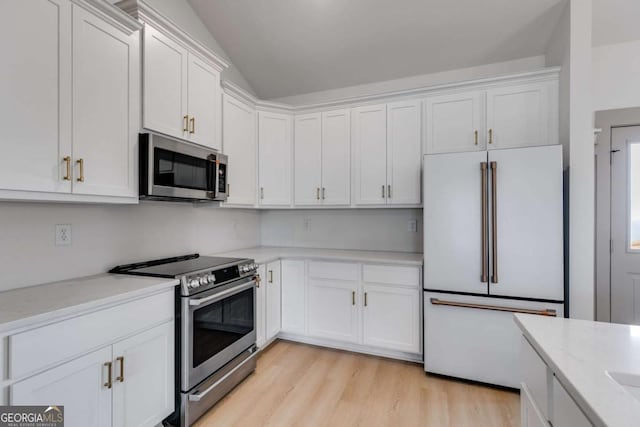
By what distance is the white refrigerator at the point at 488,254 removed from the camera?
7.19 ft

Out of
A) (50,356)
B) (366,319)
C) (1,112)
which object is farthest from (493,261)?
(1,112)

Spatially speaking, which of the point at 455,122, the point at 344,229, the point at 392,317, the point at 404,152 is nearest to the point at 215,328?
the point at 392,317

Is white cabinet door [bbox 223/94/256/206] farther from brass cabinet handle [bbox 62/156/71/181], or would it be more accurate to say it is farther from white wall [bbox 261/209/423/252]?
brass cabinet handle [bbox 62/156/71/181]

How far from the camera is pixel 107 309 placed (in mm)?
1486

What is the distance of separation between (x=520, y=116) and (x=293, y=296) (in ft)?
8.70

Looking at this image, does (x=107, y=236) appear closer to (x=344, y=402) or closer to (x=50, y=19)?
(x=50, y=19)

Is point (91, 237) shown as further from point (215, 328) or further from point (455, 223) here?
point (455, 223)

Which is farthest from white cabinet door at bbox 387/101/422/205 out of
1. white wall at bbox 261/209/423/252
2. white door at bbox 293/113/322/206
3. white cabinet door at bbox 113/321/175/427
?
white cabinet door at bbox 113/321/175/427

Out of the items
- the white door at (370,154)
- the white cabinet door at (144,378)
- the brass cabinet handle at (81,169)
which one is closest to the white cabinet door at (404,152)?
the white door at (370,154)

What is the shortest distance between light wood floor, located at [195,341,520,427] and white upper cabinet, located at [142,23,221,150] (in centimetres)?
196

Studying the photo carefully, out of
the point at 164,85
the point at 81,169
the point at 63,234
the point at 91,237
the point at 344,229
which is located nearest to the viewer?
the point at 81,169

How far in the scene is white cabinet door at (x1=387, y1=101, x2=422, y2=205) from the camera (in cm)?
293

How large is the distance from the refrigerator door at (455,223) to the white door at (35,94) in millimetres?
2401

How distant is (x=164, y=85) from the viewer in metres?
2.08
